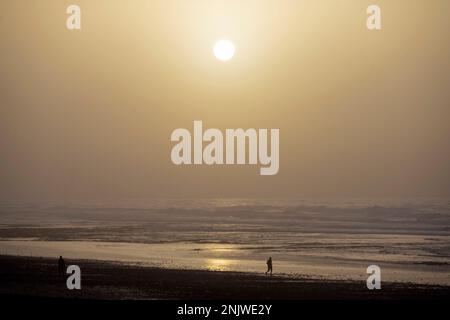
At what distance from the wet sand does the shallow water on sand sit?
1.93 ft

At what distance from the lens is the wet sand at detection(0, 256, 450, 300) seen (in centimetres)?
845

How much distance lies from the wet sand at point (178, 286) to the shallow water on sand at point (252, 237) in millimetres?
587

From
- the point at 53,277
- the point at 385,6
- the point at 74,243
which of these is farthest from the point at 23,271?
the point at 385,6

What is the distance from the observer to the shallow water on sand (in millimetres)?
10812

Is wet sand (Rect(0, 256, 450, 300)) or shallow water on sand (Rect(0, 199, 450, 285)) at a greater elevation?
shallow water on sand (Rect(0, 199, 450, 285))

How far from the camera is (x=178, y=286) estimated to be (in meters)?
8.91

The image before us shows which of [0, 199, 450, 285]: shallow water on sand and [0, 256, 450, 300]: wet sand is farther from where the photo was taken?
[0, 199, 450, 285]: shallow water on sand

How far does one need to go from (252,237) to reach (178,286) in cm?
497

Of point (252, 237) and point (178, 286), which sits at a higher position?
point (252, 237)

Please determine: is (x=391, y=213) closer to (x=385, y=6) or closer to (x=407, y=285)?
(x=407, y=285)

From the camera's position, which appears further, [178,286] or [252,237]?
[252,237]

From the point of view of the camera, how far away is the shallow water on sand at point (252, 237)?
1081 centimetres

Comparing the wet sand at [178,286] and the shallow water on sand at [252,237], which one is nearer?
the wet sand at [178,286]

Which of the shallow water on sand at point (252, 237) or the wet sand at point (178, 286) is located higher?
the shallow water on sand at point (252, 237)
